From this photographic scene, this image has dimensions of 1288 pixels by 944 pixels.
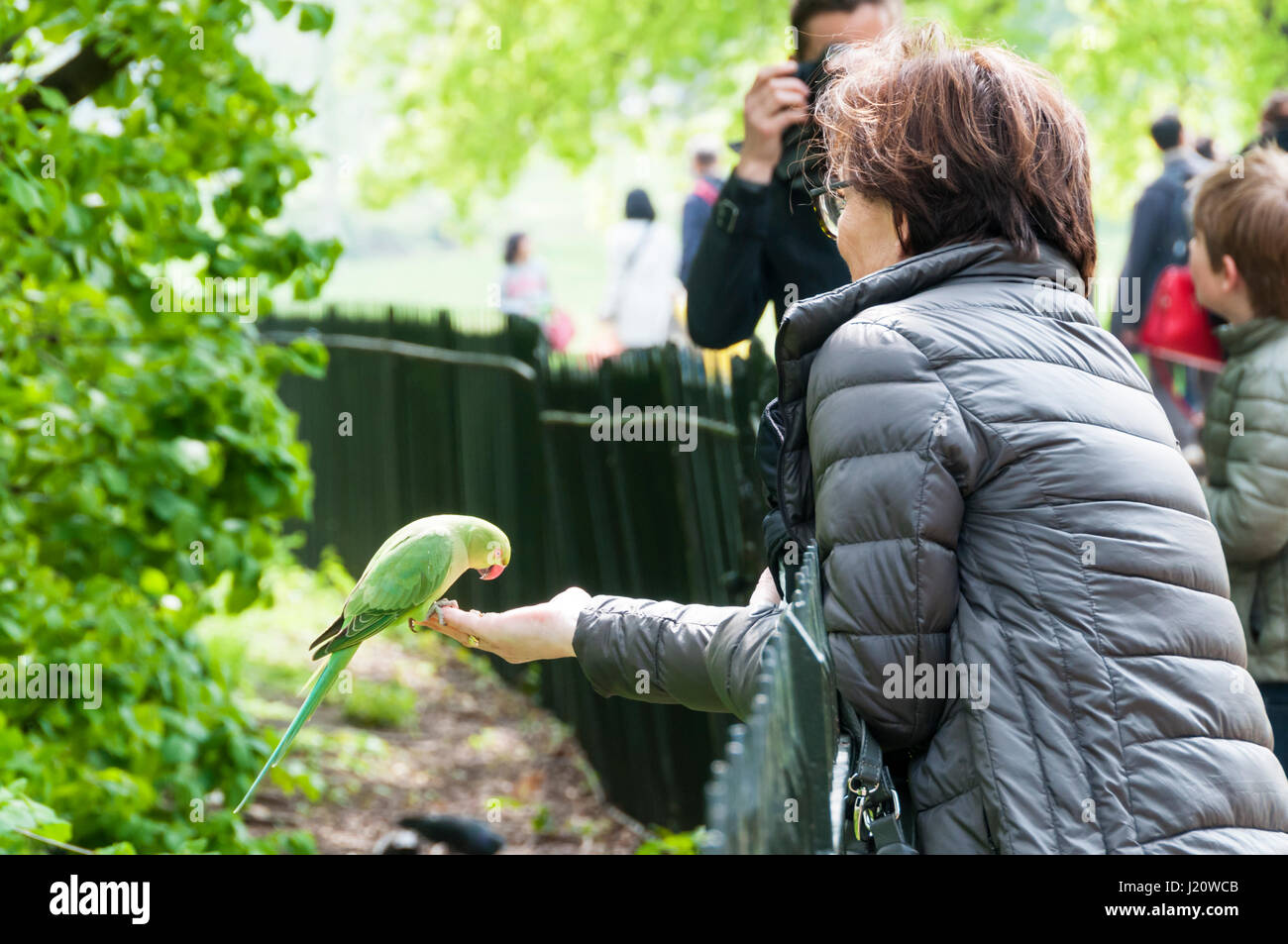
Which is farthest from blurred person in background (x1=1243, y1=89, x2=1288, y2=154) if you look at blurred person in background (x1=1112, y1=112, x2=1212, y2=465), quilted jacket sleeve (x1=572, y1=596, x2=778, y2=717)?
quilted jacket sleeve (x1=572, y1=596, x2=778, y2=717)

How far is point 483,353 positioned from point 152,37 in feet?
12.4

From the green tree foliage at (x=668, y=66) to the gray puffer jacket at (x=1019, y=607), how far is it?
11.6 meters

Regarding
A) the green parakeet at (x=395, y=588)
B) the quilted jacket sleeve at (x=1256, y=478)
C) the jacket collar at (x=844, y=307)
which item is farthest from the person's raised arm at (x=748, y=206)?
the green parakeet at (x=395, y=588)

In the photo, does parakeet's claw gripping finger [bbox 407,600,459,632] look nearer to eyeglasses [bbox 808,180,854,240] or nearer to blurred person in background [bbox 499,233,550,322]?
eyeglasses [bbox 808,180,854,240]

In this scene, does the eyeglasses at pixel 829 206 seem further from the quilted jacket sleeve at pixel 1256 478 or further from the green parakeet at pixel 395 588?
the quilted jacket sleeve at pixel 1256 478

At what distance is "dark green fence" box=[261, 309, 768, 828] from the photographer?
4719 millimetres

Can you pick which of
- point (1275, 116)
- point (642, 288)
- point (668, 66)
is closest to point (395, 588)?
point (1275, 116)

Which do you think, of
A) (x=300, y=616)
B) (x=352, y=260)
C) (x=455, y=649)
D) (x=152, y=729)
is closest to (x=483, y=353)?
(x=455, y=649)

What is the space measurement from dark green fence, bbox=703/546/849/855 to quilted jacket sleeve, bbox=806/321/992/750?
0.06 meters

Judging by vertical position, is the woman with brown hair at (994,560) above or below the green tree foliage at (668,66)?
below

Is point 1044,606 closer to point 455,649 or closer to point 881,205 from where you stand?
point 881,205

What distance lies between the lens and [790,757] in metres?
1.64

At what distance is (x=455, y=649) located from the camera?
807cm

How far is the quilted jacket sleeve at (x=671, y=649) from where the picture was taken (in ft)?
6.33
